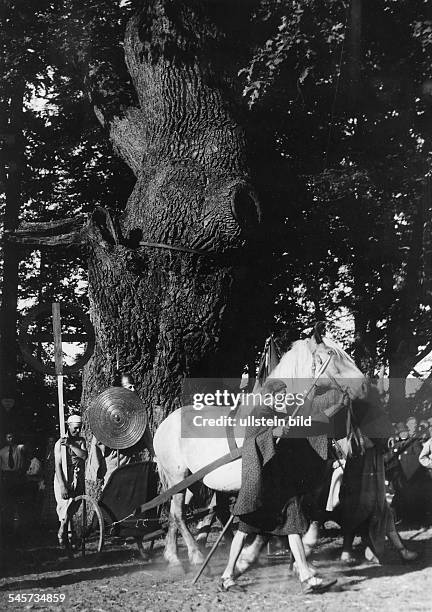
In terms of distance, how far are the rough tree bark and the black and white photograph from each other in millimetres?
23

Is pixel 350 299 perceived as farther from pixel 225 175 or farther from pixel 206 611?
pixel 206 611

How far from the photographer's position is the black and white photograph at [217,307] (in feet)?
21.1

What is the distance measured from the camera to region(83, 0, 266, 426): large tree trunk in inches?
323

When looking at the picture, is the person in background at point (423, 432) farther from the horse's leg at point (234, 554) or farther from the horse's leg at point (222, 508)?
the horse's leg at point (234, 554)

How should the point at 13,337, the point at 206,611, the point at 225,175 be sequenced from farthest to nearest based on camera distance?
the point at 13,337, the point at 225,175, the point at 206,611

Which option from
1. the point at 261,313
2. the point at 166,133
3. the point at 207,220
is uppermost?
the point at 166,133

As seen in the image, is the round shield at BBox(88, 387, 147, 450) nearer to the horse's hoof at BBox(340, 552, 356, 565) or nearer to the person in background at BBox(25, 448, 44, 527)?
the person in background at BBox(25, 448, 44, 527)

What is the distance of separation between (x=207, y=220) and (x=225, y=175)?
1.74 ft

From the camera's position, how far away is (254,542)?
6.27m

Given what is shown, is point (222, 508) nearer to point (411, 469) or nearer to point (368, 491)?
point (368, 491)

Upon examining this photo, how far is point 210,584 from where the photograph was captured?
20.7ft

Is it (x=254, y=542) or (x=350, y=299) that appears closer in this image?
(x=254, y=542)

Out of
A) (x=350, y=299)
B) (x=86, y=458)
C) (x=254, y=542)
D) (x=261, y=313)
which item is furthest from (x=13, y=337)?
(x=254, y=542)

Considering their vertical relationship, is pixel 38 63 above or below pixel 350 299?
above
